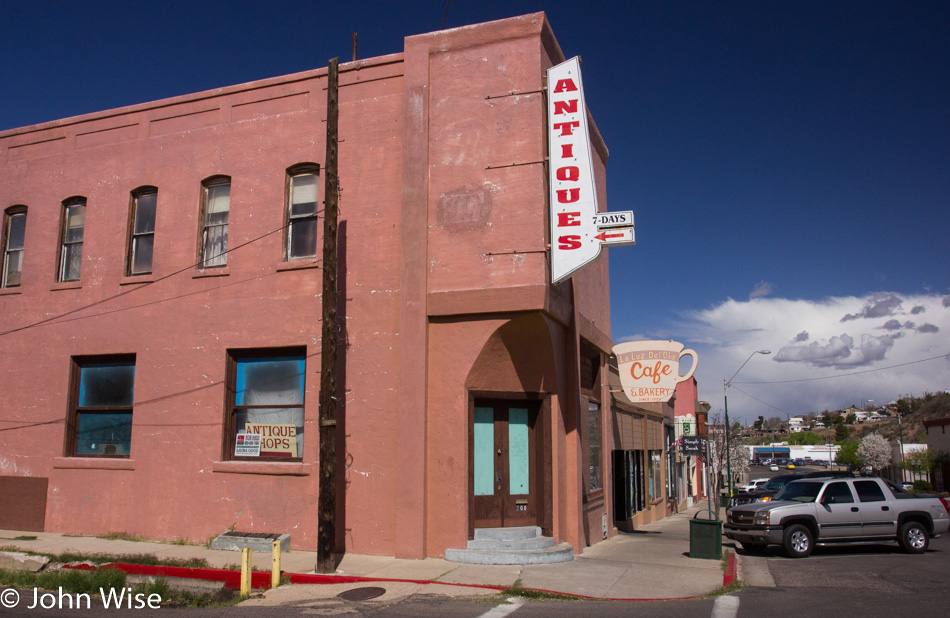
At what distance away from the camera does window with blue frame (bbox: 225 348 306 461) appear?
1428cm

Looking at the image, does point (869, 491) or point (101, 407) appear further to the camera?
point (869, 491)

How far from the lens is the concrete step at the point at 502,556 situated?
12.2 m

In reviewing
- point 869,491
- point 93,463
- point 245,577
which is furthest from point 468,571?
point 869,491

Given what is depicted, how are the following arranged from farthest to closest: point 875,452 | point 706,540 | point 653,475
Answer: point 875,452 < point 653,475 < point 706,540

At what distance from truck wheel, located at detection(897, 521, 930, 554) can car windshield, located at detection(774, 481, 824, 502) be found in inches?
84.2

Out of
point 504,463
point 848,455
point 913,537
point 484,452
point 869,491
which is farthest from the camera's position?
point 848,455

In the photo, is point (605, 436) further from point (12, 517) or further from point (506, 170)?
point (12, 517)

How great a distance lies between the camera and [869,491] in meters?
16.5

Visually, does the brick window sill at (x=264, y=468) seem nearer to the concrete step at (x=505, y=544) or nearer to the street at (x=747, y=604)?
the concrete step at (x=505, y=544)

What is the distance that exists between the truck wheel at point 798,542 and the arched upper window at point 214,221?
1367cm

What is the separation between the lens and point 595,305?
18.4m

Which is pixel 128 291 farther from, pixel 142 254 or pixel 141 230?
pixel 141 230

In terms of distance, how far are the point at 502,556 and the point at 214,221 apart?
9464 mm

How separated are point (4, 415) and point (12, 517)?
238cm
